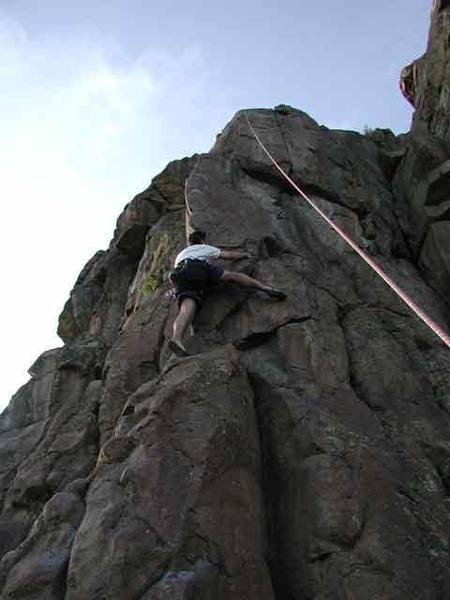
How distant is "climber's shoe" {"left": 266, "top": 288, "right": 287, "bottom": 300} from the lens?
31.3 ft

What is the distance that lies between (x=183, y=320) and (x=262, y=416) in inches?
87.3

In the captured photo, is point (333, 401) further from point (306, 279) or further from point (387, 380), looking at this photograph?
point (306, 279)

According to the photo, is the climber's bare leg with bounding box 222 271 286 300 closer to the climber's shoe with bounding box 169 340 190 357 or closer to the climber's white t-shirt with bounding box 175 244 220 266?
the climber's white t-shirt with bounding box 175 244 220 266

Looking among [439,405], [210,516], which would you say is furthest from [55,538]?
[439,405]

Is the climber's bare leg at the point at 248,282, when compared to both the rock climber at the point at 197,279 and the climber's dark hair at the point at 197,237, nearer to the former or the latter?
the rock climber at the point at 197,279

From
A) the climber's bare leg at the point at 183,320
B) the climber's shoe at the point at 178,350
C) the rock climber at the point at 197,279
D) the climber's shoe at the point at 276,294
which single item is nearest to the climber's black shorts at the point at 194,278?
the rock climber at the point at 197,279

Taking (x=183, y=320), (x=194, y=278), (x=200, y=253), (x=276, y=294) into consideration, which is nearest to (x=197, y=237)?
(x=200, y=253)

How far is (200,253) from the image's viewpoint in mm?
9984

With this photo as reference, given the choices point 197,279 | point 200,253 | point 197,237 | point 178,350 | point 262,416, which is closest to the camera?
point 262,416

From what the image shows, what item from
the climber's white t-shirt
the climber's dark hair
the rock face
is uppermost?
the climber's dark hair

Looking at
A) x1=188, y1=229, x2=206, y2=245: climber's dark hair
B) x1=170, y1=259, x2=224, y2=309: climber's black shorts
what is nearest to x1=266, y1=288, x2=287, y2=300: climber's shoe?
x1=170, y1=259, x2=224, y2=309: climber's black shorts

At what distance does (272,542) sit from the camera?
6270 mm

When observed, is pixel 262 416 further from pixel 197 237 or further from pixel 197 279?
pixel 197 237

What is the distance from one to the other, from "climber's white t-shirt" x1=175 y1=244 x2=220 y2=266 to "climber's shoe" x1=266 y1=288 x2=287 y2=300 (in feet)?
3.98
